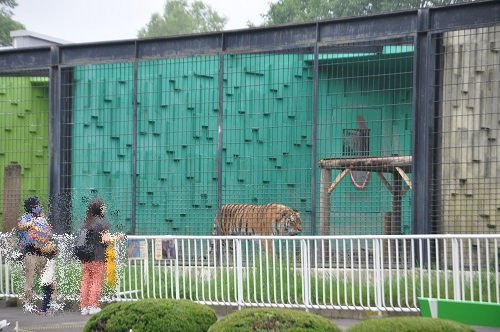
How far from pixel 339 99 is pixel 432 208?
351 cm

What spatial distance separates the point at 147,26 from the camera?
117812mm

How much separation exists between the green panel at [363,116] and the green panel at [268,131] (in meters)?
0.88

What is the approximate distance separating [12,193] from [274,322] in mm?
12004

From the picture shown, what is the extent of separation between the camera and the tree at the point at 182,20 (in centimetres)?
11562

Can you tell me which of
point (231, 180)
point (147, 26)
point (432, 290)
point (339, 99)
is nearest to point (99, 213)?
point (432, 290)

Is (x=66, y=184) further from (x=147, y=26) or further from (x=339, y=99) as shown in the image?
(x=147, y=26)

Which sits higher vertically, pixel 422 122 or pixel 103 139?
pixel 422 122

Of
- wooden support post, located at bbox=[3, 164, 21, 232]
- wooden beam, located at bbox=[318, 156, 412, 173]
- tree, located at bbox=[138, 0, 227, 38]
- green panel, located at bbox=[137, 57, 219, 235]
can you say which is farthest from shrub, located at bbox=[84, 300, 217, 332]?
tree, located at bbox=[138, 0, 227, 38]

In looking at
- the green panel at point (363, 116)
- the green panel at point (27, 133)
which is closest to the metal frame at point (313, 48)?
the green panel at point (363, 116)

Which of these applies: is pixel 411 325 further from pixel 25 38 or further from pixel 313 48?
pixel 25 38

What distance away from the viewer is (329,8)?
6694 centimetres

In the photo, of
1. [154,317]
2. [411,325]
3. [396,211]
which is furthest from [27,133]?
[411,325]

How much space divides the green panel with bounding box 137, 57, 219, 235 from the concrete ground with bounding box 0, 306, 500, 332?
4.32 meters

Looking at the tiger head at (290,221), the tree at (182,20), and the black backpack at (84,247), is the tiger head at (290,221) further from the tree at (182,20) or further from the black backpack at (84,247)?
the tree at (182,20)
